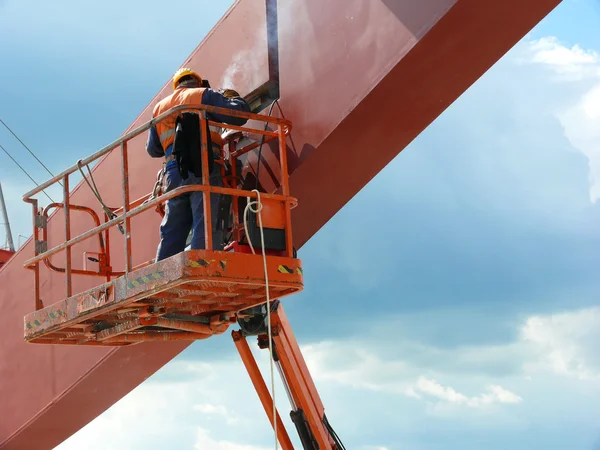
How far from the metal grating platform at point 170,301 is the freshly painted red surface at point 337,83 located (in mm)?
940

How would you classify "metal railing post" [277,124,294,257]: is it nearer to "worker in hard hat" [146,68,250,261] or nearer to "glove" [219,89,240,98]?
"worker in hard hat" [146,68,250,261]

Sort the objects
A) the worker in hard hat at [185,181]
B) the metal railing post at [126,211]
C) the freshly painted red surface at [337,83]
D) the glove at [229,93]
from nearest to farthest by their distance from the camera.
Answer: the freshly painted red surface at [337,83]
the metal railing post at [126,211]
the worker in hard hat at [185,181]
the glove at [229,93]

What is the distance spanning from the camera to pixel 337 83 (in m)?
6.09

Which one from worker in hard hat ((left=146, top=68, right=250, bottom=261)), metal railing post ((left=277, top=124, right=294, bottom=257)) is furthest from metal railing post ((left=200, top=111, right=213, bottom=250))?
metal railing post ((left=277, top=124, right=294, bottom=257))

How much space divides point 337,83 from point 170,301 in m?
1.94

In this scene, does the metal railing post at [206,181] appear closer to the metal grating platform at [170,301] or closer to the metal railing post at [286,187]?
the metal grating platform at [170,301]

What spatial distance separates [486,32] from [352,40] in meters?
0.96

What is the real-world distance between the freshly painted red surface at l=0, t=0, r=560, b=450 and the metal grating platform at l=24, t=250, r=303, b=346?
940mm

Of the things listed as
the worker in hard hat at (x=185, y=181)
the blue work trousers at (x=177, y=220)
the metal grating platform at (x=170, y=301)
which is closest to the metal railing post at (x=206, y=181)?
the metal grating platform at (x=170, y=301)

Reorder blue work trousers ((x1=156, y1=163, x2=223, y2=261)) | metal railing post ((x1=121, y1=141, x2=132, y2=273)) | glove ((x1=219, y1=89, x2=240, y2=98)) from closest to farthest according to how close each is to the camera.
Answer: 1. metal railing post ((x1=121, y1=141, x2=132, y2=273))
2. blue work trousers ((x1=156, y1=163, x2=223, y2=261))
3. glove ((x1=219, y1=89, x2=240, y2=98))

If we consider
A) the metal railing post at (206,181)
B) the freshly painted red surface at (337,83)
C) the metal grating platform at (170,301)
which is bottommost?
the metal grating platform at (170,301)

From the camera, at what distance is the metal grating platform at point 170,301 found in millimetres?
5363

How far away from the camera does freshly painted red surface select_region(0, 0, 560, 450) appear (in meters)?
5.60

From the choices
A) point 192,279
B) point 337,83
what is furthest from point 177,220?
point 337,83
